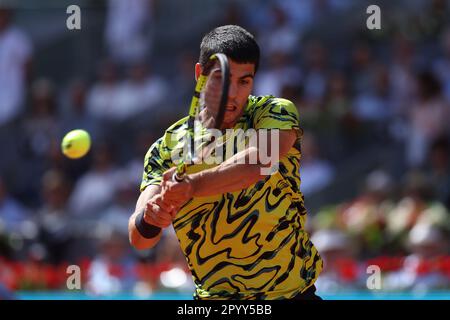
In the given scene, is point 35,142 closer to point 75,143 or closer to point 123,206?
point 123,206

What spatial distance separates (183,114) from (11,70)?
2955mm

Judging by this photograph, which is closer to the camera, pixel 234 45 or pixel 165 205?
pixel 165 205

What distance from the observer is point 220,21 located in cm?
1561

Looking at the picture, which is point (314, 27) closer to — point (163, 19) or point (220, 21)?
point (220, 21)

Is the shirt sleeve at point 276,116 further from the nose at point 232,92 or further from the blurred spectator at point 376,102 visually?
the blurred spectator at point 376,102

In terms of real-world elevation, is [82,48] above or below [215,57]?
above

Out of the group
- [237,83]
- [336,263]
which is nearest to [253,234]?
[237,83]

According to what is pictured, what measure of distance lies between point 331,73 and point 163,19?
3578 millimetres

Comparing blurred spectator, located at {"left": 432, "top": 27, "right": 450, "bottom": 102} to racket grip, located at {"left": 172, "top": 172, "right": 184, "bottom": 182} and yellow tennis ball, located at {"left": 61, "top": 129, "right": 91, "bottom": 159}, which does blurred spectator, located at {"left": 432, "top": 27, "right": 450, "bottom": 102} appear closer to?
yellow tennis ball, located at {"left": 61, "top": 129, "right": 91, "bottom": 159}

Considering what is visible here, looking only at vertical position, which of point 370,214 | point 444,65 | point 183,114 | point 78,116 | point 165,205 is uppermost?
point 444,65

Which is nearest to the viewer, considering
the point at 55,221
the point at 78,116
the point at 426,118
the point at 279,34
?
the point at 55,221

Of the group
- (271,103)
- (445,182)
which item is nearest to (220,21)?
(445,182)

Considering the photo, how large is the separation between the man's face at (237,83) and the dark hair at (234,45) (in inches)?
1.3

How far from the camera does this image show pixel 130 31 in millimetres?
15891
